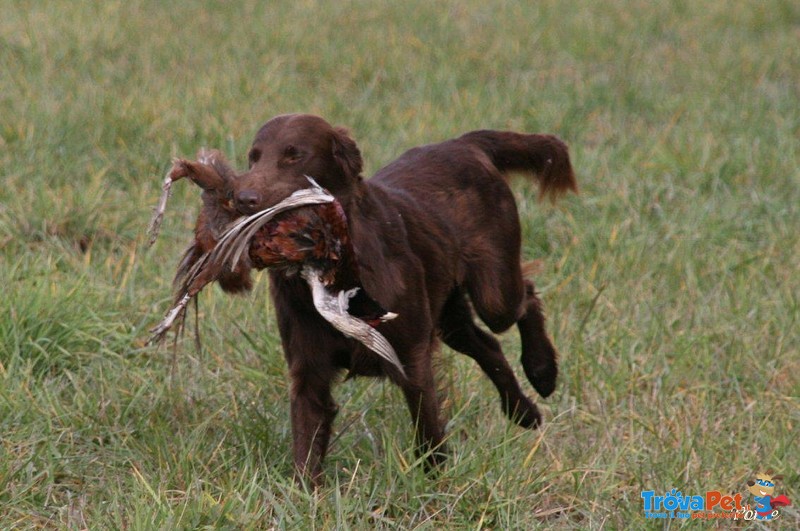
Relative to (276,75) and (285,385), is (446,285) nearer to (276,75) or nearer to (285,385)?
(285,385)

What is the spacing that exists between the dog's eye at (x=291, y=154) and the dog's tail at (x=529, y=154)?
1124mm

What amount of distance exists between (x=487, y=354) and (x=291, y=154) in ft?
3.83

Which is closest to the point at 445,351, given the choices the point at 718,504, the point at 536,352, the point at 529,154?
the point at 536,352

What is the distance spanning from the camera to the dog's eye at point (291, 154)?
308 cm

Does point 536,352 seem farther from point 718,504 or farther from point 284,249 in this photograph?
point 284,249

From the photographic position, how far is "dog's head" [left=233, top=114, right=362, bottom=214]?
9.91ft

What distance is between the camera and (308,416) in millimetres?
3270

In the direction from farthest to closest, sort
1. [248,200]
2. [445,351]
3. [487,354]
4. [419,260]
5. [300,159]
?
[445,351]
[487,354]
[419,260]
[300,159]
[248,200]

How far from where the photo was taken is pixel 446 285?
3.61 m

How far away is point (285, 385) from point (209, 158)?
1.05 meters

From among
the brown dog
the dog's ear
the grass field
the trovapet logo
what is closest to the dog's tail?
the brown dog

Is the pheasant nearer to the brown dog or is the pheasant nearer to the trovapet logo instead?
the brown dog

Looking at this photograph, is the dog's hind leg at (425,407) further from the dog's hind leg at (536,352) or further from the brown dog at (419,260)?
the dog's hind leg at (536,352)

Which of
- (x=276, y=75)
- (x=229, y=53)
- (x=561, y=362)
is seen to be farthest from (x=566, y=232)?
(x=229, y=53)
